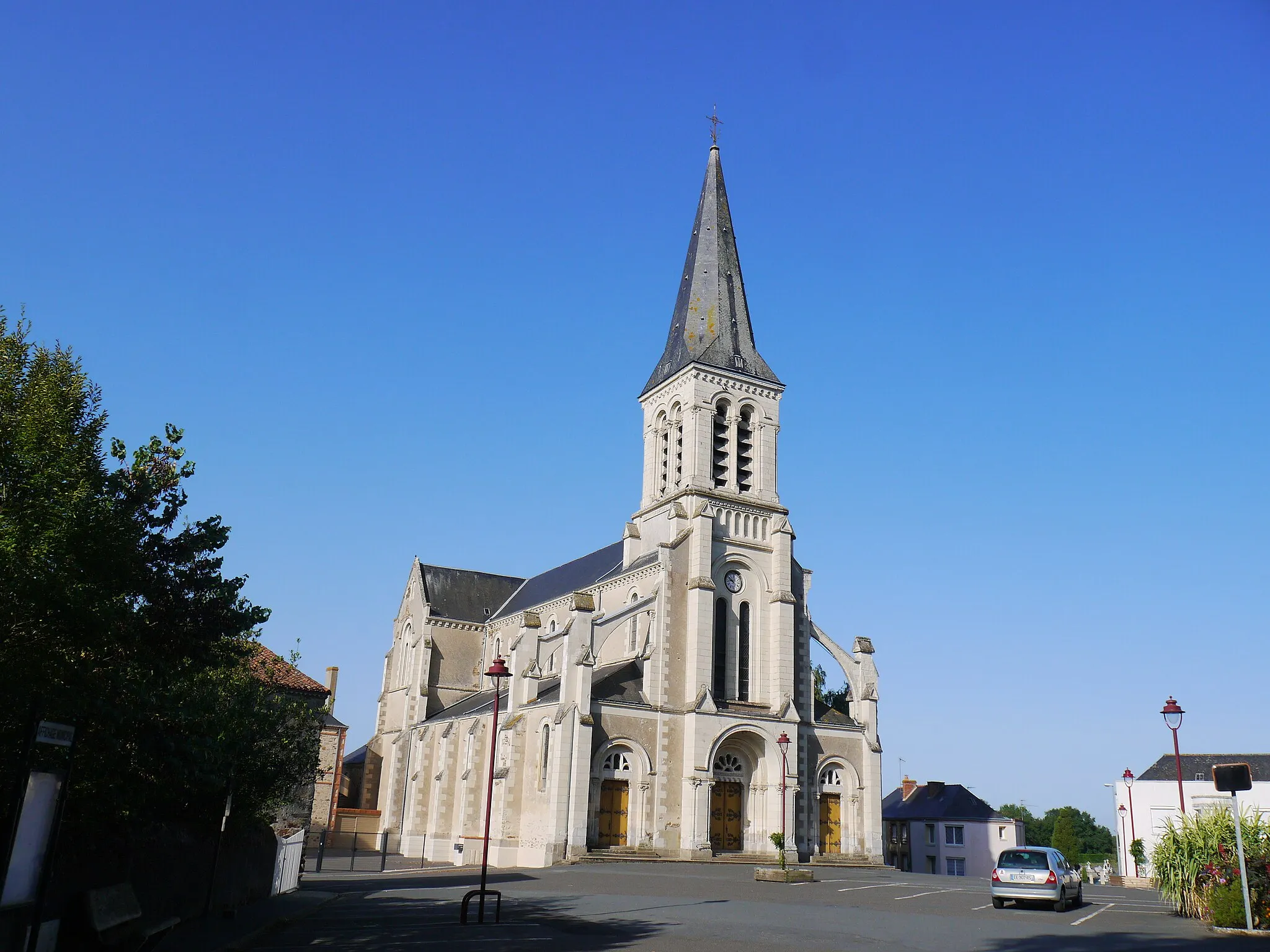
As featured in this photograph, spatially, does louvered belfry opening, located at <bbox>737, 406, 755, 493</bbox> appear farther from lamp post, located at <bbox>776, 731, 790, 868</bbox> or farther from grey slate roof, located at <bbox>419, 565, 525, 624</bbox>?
grey slate roof, located at <bbox>419, 565, 525, 624</bbox>

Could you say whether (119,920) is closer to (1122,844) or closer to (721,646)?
(721,646)

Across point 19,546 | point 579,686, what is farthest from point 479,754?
point 19,546

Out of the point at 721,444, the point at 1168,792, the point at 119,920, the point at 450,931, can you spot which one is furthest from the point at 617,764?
the point at 1168,792

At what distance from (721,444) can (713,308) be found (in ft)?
20.6

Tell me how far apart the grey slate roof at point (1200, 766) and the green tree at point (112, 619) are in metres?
43.1

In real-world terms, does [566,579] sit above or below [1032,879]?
above

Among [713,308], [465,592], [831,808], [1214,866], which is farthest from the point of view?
[465,592]

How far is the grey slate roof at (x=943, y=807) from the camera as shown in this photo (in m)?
60.4

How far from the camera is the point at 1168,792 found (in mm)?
46719

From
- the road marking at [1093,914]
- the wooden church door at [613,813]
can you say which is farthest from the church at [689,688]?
the road marking at [1093,914]

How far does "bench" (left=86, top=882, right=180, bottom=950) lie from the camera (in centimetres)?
1058

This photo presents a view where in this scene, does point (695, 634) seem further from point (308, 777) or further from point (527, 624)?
point (308, 777)

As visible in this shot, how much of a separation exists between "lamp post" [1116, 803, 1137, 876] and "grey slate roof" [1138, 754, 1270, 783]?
2681 millimetres

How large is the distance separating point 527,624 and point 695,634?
310 inches
